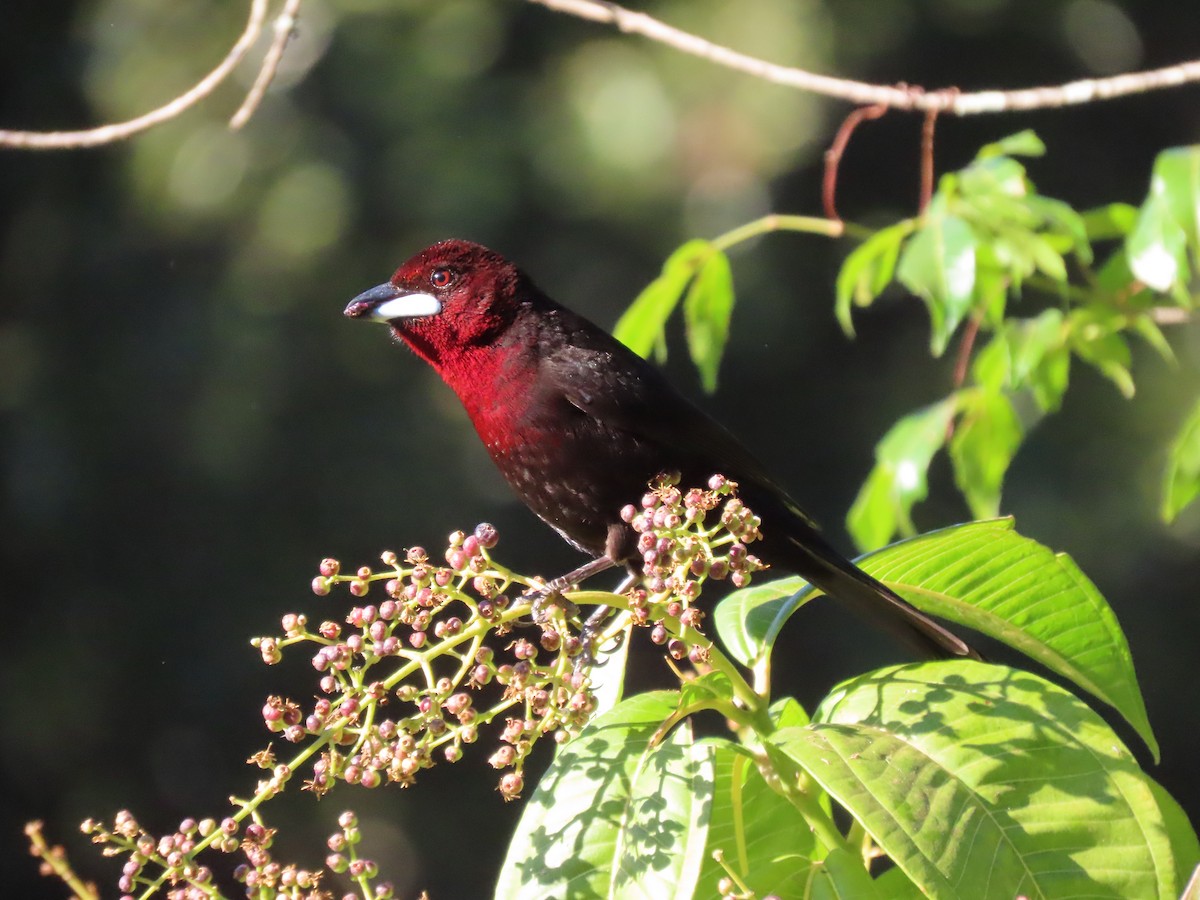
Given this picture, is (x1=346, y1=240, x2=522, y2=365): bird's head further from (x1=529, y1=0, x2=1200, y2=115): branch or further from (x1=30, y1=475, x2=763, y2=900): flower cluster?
(x1=30, y1=475, x2=763, y2=900): flower cluster

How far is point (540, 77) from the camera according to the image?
23.9 ft

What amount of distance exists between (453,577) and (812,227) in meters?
1.27

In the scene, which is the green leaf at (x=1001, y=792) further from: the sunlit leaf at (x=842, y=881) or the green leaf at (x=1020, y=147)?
the green leaf at (x=1020, y=147)

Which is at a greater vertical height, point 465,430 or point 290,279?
point 290,279

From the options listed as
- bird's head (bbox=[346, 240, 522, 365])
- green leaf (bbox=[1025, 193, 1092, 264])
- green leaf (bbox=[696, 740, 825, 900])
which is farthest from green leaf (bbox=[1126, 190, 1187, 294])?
bird's head (bbox=[346, 240, 522, 365])

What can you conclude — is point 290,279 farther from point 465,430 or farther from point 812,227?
point 812,227

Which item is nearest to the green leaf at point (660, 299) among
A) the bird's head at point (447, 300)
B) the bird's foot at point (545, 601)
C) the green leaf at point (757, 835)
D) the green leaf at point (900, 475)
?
the bird's head at point (447, 300)

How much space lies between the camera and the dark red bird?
2525mm

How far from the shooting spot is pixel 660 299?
2662mm

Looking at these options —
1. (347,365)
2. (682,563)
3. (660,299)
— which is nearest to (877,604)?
(660,299)

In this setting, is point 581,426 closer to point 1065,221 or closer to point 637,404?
point 637,404

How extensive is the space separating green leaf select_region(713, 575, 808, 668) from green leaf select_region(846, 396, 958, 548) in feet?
2.49

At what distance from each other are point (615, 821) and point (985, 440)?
1.44 metres

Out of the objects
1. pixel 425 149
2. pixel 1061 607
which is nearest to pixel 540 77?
pixel 425 149
